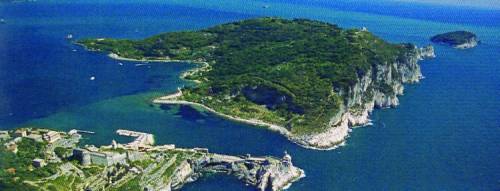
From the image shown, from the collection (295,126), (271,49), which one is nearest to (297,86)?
(295,126)

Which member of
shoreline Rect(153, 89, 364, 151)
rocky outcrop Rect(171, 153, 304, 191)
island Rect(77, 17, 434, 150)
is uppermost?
island Rect(77, 17, 434, 150)

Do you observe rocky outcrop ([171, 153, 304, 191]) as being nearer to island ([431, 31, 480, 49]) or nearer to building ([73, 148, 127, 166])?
building ([73, 148, 127, 166])

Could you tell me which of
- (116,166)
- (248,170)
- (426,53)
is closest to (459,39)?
(426,53)

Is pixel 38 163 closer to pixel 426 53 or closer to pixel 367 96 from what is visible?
pixel 367 96

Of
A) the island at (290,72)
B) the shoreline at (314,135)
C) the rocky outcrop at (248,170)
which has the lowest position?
the rocky outcrop at (248,170)

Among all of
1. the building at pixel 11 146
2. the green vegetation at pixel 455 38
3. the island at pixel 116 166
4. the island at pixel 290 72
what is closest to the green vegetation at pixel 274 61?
the island at pixel 290 72

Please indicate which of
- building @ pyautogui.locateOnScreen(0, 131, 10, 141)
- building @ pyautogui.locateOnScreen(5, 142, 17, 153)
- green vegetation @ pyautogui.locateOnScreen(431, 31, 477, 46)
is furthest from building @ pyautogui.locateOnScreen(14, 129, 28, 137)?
green vegetation @ pyautogui.locateOnScreen(431, 31, 477, 46)

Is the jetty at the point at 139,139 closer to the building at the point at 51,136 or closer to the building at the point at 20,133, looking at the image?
the building at the point at 51,136
